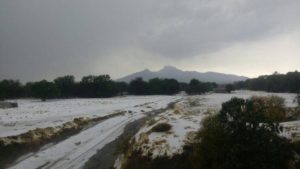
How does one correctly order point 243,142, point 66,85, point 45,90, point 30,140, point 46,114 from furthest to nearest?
point 66,85
point 45,90
point 46,114
point 30,140
point 243,142

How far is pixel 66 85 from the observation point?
189 metres

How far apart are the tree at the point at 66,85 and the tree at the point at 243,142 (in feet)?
564

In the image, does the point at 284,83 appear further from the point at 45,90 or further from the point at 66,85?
the point at 66,85

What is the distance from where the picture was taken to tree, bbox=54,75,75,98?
189 m

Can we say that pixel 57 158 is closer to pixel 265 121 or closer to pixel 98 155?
pixel 98 155

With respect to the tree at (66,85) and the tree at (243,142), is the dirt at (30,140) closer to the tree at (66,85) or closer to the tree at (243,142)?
the tree at (243,142)

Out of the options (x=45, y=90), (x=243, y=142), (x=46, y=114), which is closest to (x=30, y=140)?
(x=243, y=142)

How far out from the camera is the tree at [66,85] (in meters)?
189

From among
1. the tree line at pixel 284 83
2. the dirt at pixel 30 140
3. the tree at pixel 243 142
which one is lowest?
the dirt at pixel 30 140

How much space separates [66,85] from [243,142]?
576ft

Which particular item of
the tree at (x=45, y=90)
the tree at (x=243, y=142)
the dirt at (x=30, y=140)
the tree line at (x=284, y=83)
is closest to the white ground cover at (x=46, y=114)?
the dirt at (x=30, y=140)

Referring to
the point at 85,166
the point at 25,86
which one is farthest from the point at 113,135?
the point at 25,86

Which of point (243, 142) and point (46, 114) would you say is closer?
point (243, 142)

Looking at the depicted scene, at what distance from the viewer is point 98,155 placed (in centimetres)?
3359
